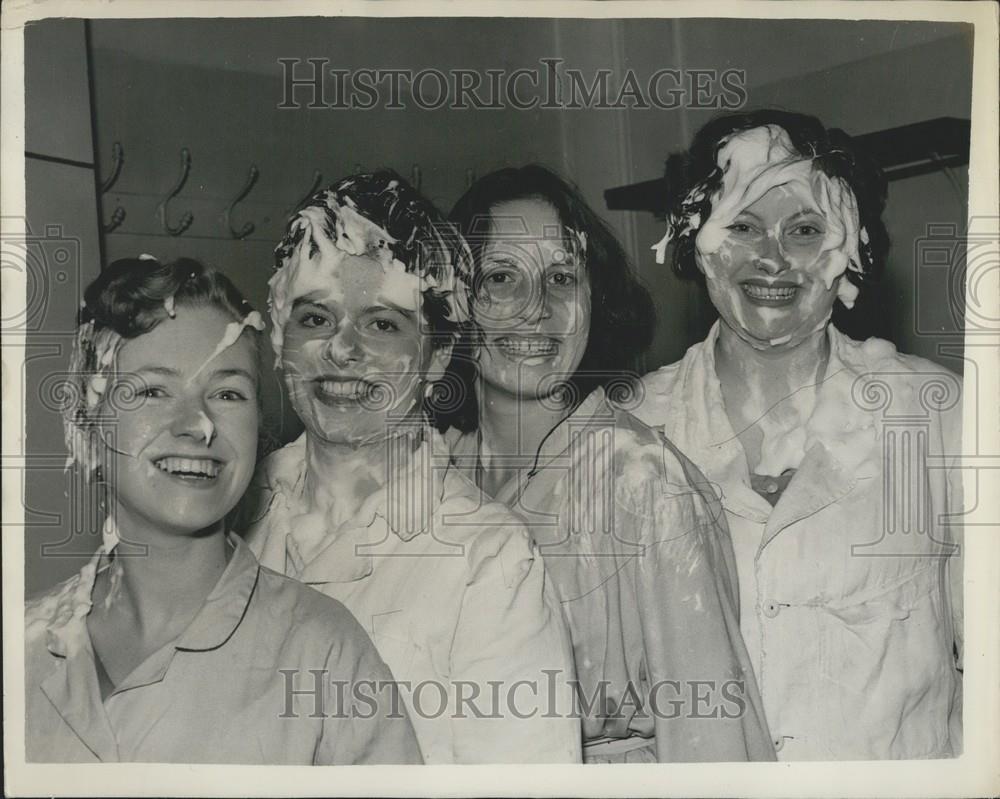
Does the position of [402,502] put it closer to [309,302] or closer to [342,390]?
[342,390]

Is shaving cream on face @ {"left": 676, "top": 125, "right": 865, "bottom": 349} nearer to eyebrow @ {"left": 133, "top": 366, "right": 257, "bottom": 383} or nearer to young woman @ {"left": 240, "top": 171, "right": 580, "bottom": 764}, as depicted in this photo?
young woman @ {"left": 240, "top": 171, "right": 580, "bottom": 764}

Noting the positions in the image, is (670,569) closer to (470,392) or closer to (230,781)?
(470,392)

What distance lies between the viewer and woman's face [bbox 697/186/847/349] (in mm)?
1945

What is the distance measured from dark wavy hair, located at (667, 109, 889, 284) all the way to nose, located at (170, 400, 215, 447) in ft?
2.80

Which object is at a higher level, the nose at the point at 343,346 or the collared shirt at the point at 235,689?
the nose at the point at 343,346

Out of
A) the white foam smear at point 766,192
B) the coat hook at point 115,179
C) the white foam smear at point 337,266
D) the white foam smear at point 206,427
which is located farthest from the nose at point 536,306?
the coat hook at point 115,179

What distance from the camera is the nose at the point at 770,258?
76.5 inches

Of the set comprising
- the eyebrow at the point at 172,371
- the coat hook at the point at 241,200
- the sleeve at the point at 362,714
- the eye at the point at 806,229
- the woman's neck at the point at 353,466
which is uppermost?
the coat hook at the point at 241,200

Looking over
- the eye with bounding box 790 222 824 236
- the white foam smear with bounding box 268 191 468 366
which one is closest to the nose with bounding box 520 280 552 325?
the white foam smear with bounding box 268 191 468 366

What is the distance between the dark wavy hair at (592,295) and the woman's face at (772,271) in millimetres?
142

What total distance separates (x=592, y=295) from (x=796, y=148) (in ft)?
1.46

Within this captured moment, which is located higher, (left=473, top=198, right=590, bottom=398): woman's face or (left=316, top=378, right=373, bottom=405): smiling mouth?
(left=473, top=198, right=590, bottom=398): woman's face

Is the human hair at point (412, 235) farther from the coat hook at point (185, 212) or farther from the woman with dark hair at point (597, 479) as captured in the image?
the coat hook at point (185, 212)

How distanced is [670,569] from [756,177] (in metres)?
0.70
